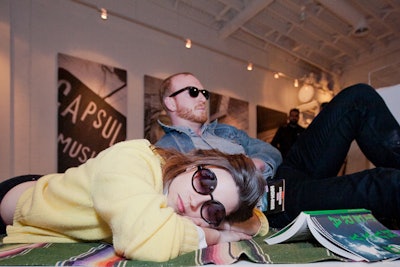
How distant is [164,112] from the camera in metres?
3.43

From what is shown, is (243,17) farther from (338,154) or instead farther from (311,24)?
(338,154)

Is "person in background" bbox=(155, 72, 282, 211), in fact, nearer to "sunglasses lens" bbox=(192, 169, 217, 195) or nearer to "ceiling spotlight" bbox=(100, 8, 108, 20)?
"sunglasses lens" bbox=(192, 169, 217, 195)

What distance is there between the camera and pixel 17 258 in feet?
2.07

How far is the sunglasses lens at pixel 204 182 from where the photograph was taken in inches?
29.3

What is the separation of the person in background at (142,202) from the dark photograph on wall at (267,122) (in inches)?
150

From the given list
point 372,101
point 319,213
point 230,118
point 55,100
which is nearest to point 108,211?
point 319,213

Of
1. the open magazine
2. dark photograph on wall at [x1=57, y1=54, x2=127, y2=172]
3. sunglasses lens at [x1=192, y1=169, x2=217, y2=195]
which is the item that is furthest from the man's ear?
dark photograph on wall at [x1=57, y1=54, x2=127, y2=172]

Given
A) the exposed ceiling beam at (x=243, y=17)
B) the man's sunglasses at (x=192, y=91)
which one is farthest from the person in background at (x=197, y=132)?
the exposed ceiling beam at (x=243, y=17)

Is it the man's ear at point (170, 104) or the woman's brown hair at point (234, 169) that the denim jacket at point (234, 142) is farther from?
the woman's brown hair at point (234, 169)

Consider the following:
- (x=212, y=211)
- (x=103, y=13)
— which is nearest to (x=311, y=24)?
(x=103, y=13)

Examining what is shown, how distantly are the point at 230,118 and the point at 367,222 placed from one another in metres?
3.41

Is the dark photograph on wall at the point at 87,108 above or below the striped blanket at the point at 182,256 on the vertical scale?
above

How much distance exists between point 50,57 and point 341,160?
266 cm

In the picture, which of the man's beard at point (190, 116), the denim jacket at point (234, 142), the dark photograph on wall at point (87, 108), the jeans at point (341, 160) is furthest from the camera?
the dark photograph on wall at point (87, 108)
